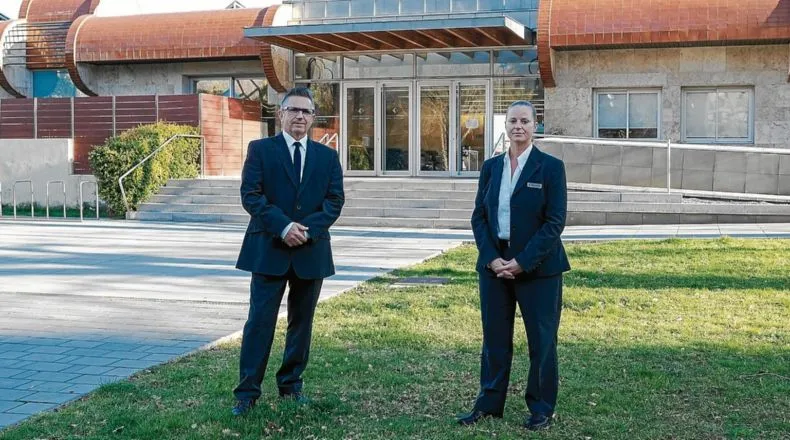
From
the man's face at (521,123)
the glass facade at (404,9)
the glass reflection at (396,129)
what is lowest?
the man's face at (521,123)

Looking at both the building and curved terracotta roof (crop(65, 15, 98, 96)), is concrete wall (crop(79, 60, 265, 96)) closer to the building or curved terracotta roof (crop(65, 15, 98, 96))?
the building

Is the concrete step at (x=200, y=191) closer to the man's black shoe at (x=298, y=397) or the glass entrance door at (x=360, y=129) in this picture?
the glass entrance door at (x=360, y=129)

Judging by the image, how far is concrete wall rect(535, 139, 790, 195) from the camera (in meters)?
18.9

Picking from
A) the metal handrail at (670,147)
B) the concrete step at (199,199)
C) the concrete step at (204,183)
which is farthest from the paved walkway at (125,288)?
the concrete step at (204,183)

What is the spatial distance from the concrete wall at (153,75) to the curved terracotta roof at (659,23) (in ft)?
29.3

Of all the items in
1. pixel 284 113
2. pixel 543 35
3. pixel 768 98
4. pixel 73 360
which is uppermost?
pixel 543 35

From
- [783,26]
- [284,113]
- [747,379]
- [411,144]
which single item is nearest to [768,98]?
[783,26]

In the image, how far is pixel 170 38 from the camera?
85.5 feet

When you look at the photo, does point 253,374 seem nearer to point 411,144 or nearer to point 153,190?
point 153,190

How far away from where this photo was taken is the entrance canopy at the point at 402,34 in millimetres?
Result: 21980

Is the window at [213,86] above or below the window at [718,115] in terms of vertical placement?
above

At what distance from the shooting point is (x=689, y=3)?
22203 mm

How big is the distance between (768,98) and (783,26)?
77.0 inches

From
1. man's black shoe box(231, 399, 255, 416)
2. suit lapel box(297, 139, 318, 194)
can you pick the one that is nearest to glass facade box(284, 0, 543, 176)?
suit lapel box(297, 139, 318, 194)
